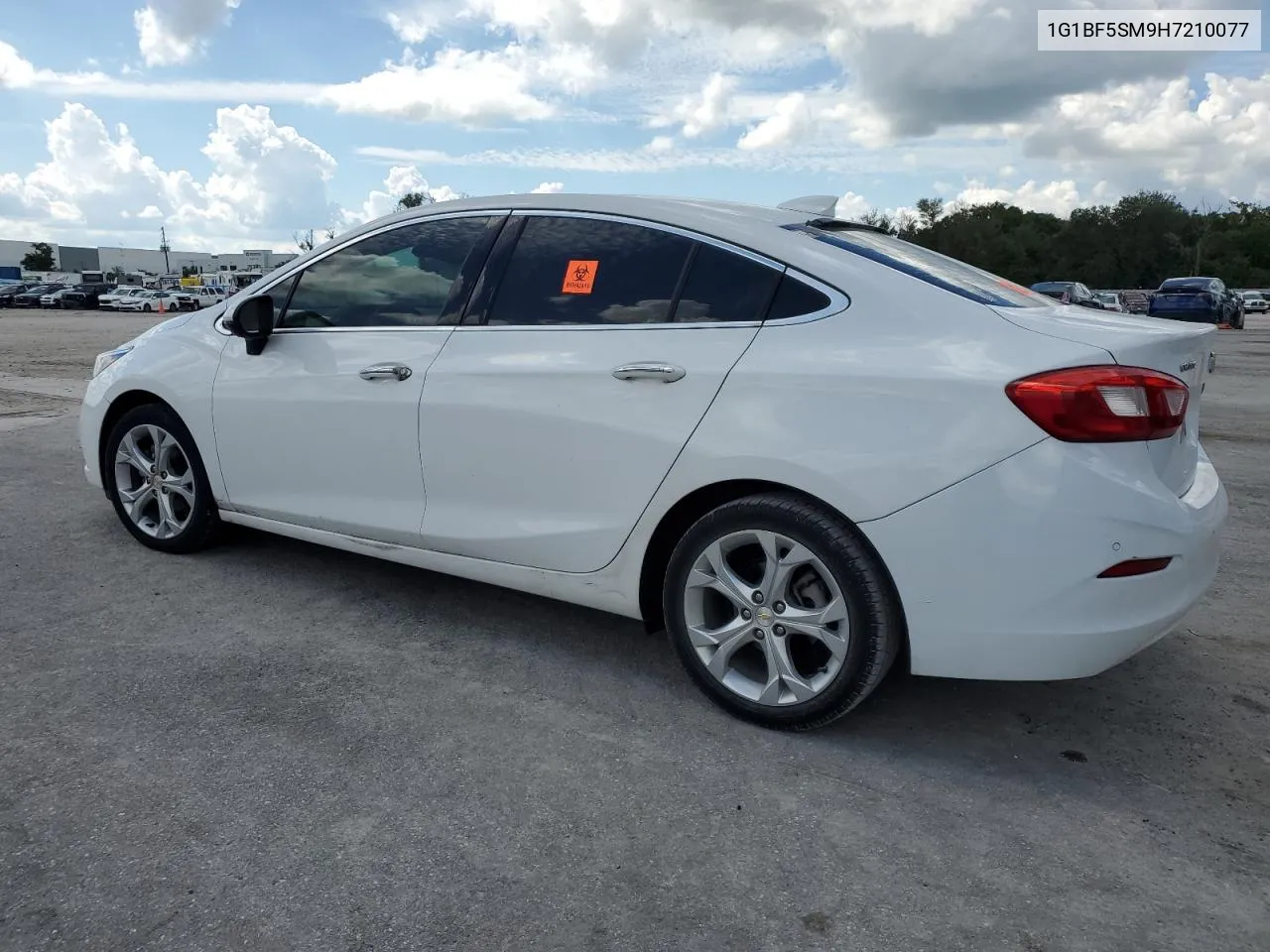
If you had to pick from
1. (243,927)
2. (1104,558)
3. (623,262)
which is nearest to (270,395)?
(623,262)

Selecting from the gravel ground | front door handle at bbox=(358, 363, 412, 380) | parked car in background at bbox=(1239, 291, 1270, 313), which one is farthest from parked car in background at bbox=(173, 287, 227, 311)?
parked car in background at bbox=(1239, 291, 1270, 313)

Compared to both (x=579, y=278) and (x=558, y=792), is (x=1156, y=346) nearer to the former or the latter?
(x=579, y=278)

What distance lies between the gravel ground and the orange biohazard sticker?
1.33 metres

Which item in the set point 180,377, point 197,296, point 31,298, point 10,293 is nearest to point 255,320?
point 180,377

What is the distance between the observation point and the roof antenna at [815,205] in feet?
12.3

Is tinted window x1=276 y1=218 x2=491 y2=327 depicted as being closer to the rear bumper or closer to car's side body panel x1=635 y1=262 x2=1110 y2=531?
car's side body panel x1=635 y1=262 x2=1110 y2=531

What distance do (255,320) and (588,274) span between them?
5.17 feet

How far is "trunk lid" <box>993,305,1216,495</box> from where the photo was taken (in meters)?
2.66

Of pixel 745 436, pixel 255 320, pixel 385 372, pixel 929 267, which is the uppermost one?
pixel 929 267

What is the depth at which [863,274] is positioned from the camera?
2.95m

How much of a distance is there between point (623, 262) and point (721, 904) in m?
2.03

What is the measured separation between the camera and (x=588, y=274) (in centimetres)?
341

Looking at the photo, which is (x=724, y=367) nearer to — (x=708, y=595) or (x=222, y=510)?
(x=708, y=595)

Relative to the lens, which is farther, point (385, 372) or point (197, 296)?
point (197, 296)
